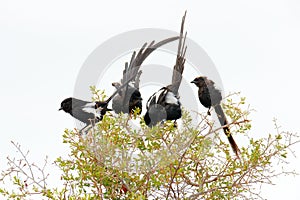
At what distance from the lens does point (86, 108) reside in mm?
6062

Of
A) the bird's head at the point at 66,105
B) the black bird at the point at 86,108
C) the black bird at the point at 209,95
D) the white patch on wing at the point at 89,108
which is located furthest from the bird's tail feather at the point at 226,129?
the bird's head at the point at 66,105

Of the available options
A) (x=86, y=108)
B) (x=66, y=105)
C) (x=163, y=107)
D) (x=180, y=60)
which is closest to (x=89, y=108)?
(x=86, y=108)

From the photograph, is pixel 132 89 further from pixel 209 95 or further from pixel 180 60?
pixel 209 95

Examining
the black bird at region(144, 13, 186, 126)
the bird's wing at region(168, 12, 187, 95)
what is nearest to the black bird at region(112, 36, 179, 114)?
the bird's wing at region(168, 12, 187, 95)

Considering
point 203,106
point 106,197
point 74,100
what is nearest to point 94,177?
point 106,197

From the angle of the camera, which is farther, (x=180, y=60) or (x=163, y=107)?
(x=180, y=60)

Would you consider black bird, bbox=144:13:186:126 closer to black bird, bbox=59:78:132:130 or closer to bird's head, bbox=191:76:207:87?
black bird, bbox=59:78:132:130

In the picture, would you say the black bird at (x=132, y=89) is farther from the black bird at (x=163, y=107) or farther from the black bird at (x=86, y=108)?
the black bird at (x=163, y=107)

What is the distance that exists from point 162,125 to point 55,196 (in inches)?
49.2

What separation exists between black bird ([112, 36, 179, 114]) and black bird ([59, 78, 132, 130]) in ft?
0.25

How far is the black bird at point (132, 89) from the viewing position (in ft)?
20.2

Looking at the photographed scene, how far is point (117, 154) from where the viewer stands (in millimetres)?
5297

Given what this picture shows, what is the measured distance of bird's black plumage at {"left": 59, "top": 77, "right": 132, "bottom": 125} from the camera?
19.2 ft

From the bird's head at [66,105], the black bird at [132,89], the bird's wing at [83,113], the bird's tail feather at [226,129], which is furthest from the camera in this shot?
the bird's head at [66,105]
